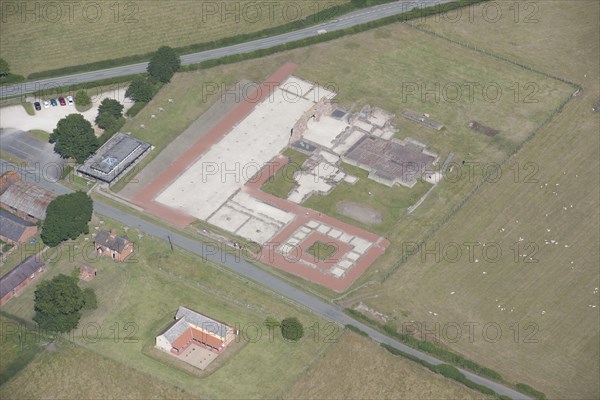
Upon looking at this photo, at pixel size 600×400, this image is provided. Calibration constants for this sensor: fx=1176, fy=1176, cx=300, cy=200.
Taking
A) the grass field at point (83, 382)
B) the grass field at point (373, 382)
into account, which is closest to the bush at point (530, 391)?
the grass field at point (373, 382)

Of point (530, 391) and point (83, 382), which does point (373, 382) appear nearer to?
point (530, 391)

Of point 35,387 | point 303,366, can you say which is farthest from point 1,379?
point 303,366

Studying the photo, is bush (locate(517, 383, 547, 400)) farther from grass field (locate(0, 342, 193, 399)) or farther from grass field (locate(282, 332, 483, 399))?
grass field (locate(0, 342, 193, 399))

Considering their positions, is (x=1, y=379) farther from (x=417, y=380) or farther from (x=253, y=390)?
(x=417, y=380)

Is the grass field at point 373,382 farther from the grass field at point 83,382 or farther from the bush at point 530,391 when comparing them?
the grass field at point 83,382

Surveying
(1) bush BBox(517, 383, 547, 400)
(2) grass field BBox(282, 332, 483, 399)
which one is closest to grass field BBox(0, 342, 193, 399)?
(2) grass field BBox(282, 332, 483, 399)

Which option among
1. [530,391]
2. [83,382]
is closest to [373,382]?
[530,391]
